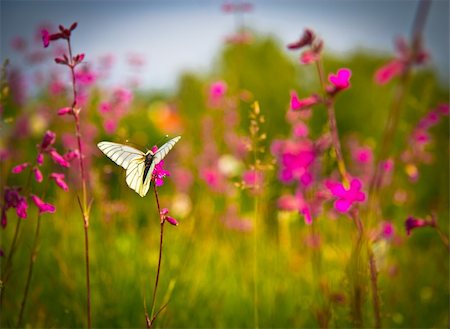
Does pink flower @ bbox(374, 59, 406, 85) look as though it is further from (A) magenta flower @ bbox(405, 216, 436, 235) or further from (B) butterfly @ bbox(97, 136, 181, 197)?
(B) butterfly @ bbox(97, 136, 181, 197)

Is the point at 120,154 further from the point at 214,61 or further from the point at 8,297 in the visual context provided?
the point at 214,61

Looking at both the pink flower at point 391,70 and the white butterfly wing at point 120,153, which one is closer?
the white butterfly wing at point 120,153

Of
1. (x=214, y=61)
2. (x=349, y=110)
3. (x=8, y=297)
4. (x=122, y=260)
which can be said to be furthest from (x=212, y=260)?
(x=214, y=61)

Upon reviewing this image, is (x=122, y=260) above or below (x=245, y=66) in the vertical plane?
below

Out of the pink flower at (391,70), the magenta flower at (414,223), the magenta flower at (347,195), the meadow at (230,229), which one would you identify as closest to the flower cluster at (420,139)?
the meadow at (230,229)

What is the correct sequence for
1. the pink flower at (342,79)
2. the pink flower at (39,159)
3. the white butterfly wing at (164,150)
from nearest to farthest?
the white butterfly wing at (164,150) < the pink flower at (342,79) < the pink flower at (39,159)

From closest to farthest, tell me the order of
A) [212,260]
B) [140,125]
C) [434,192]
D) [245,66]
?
[212,260] → [434,192] → [140,125] → [245,66]

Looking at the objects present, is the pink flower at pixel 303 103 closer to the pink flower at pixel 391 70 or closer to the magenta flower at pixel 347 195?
the magenta flower at pixel 347 195

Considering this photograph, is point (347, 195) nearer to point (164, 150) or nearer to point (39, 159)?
point (164, 150)
